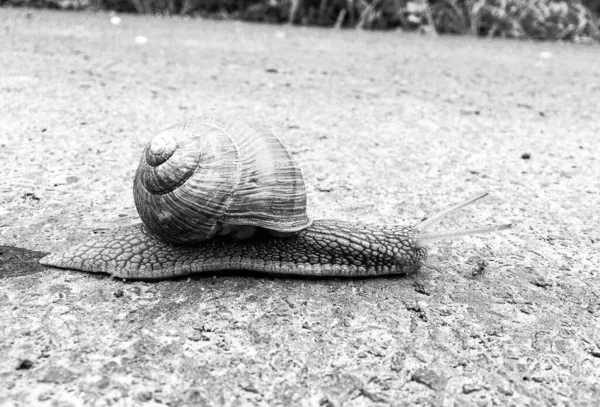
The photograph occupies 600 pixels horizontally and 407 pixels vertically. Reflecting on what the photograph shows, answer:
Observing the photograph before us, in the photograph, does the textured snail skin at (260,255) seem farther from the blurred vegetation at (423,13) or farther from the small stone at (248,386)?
the blurred vegetation at (423,13)

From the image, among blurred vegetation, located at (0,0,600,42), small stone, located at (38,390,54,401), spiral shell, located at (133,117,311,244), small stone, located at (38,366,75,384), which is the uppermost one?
blurred vegetation, located at (0,0,600,42)

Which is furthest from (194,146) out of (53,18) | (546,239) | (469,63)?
(53,18)

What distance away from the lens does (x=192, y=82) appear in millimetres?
4824

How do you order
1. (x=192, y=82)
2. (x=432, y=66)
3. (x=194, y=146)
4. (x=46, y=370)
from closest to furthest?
(x=46, y=370) < (x=194, y=146) < (x=192, y=82) < (x=432, y=66)

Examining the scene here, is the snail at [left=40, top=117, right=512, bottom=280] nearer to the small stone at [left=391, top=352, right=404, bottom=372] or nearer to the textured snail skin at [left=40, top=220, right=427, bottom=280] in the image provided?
the textured snail skin at [left=40, top=220, right=427, bottom=280]

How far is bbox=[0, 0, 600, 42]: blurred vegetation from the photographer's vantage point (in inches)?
337

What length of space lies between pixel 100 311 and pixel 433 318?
3.86 feet

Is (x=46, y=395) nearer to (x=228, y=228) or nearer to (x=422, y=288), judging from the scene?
(x=228, y=228)

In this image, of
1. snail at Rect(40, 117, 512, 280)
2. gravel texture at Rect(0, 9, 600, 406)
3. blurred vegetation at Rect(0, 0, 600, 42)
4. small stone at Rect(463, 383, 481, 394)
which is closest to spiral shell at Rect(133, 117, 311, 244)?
snail at Rect(40, 117, 512, 280)

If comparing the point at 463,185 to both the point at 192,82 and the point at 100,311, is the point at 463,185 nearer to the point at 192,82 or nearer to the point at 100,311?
the point at 100,311

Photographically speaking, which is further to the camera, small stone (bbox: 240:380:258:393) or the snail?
the snail

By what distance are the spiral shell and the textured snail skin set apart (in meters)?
0.08

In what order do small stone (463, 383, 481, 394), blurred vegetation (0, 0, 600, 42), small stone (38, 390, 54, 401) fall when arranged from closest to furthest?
1. small stone (38, 390, 54, 401)
2. small stone (463, 383, 481, 394)
3. blurred vegetation (0, 0, 600, 42)

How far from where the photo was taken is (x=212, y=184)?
80.2 inches
